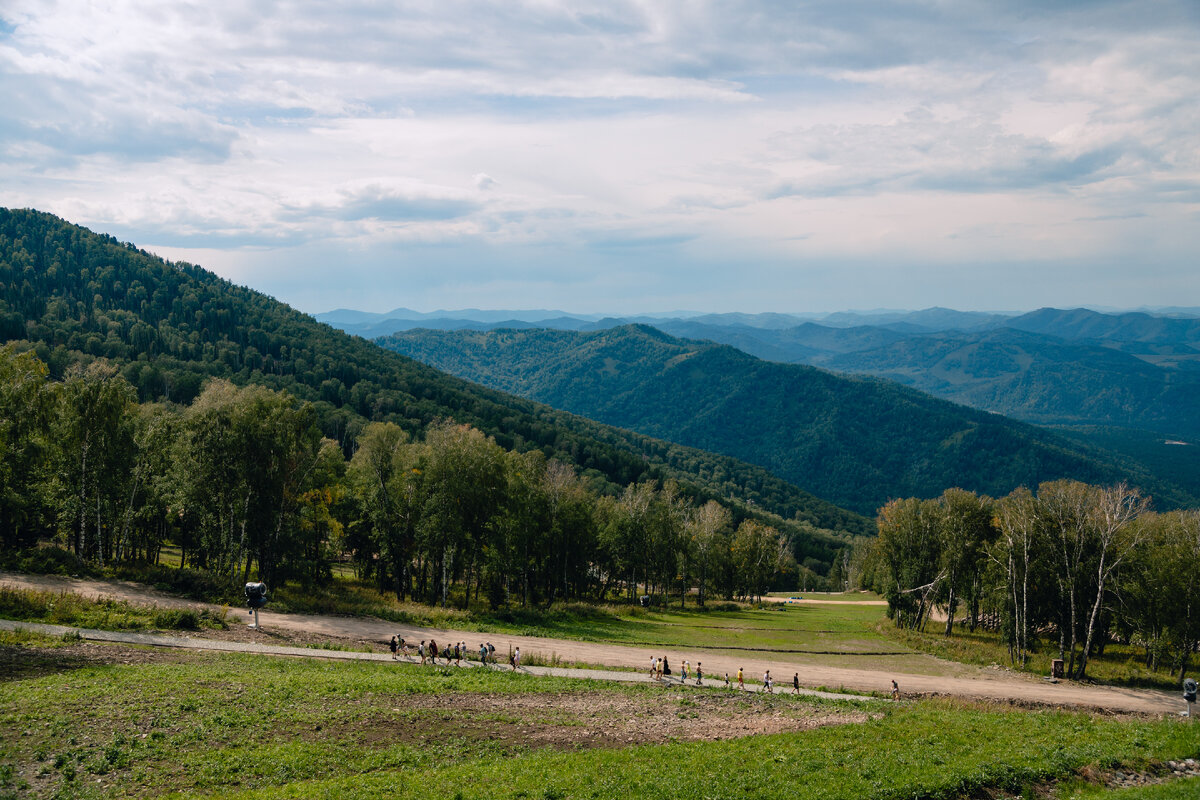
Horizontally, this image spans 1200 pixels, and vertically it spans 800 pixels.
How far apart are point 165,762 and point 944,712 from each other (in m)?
33.8

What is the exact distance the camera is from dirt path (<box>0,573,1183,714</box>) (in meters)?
42.9

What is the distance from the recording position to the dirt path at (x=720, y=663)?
42.9m

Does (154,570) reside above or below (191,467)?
below

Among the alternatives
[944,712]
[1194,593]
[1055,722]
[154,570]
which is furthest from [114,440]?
[1194,593]

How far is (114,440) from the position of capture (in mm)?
51375

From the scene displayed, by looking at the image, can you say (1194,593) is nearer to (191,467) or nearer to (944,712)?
(944,712)

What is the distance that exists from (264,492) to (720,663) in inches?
1530

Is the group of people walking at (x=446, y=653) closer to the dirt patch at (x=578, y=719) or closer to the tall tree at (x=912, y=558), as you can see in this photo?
the dirt patch at (x=578, y=719)

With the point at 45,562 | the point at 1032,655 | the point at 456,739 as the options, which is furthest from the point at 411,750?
the point at 1032,655

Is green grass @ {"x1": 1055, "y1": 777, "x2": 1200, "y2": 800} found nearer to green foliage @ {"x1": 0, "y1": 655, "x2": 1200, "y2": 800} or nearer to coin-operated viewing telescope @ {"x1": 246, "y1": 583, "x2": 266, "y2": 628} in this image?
green foliage @ {"x1": 0, "y1": 655, "x2": 1200, "y2": 800}

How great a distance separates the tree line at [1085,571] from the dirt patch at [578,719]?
31795 mm

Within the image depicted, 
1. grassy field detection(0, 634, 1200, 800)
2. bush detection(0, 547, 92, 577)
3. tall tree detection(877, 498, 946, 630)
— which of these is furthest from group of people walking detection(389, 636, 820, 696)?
tall tree detection(877, 498, 946, 630)

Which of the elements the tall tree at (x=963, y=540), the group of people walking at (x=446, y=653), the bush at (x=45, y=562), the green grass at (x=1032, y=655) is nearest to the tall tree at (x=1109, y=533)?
the green grass at (x=1032, y=655)

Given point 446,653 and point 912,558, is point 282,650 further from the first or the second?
point 912,558
